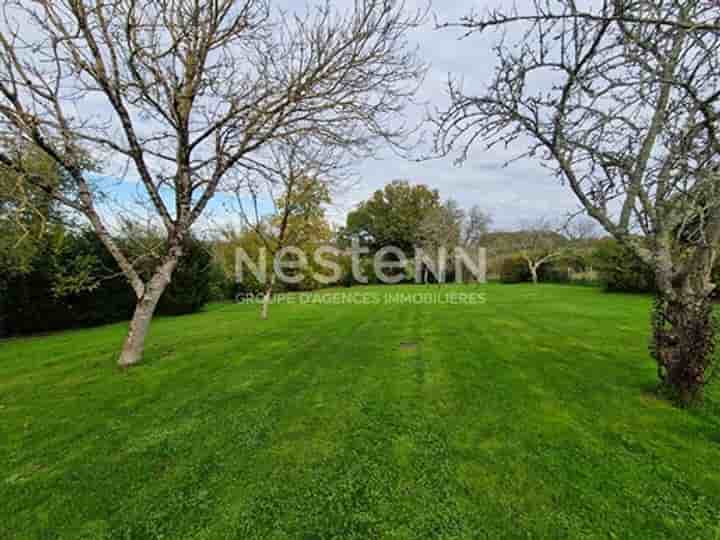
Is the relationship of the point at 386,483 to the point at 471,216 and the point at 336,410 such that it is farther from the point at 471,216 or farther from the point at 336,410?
the point at 471,216

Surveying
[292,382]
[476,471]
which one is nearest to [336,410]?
[292,382]

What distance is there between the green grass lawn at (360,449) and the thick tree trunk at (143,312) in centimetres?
33

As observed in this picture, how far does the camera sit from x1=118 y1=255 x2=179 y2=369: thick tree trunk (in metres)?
4.41

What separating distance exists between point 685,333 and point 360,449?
10.4ft

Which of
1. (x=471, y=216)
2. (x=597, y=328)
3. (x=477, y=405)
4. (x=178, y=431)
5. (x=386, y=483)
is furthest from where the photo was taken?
(x=471, y=216)

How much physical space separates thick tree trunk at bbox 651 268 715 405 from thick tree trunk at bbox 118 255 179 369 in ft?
19.8

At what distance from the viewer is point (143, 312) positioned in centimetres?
443

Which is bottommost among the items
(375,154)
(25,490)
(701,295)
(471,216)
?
(25,490)

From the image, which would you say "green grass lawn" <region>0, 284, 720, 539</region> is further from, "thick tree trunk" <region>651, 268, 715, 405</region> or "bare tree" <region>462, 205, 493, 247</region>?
"bare tree" <region>462, 205, 493, 247</region>

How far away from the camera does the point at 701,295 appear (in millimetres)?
2705

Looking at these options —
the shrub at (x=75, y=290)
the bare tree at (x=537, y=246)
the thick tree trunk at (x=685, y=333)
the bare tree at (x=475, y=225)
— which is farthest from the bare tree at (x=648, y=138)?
the bare tree at (x=475, y=225)

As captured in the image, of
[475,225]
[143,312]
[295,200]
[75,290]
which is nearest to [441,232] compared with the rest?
[475,225]

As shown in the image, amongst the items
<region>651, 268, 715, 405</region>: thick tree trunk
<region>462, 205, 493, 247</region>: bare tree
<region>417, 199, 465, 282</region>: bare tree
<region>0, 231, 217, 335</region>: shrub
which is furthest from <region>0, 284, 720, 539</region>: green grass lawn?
<region>462, 205, 493, 247</region>: bare tree

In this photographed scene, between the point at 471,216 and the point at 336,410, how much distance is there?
2834 cm
